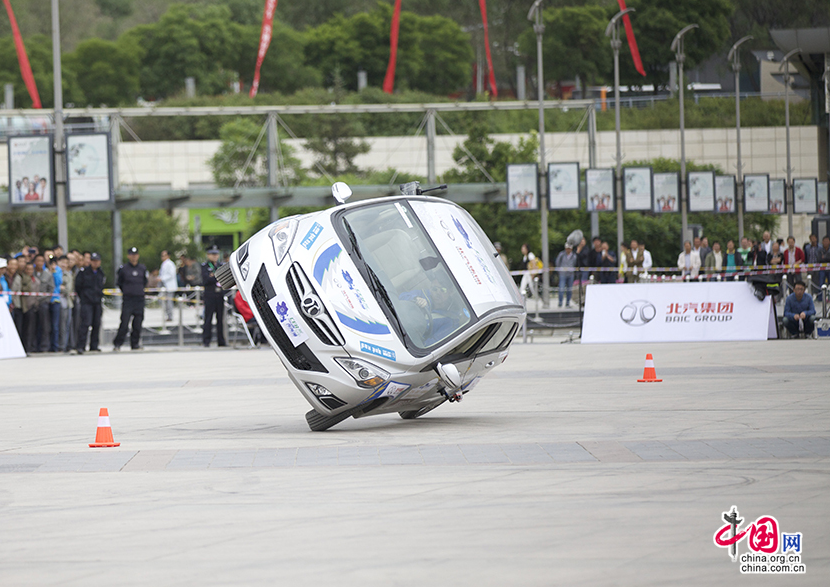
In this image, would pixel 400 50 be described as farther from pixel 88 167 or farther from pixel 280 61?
pixel 88 167

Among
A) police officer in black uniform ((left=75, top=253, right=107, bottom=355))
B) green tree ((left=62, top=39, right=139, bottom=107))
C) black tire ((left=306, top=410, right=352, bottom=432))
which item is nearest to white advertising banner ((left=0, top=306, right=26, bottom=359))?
police officer in black uniform ((left=75, top=253, right=107, bottom=355))

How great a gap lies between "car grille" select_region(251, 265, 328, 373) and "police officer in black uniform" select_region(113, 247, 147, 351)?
1386cm

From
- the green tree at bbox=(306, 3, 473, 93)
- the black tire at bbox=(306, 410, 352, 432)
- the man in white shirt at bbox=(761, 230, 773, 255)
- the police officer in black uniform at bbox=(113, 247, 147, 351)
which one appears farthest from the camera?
the green tree at bbox=(306, 3, 473, 93)

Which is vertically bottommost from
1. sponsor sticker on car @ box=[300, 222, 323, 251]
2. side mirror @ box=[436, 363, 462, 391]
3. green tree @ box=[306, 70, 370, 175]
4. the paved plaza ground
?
the paved plaza ground

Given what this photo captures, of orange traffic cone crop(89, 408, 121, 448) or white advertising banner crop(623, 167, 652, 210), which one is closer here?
orange traffic cone crop(89, 408, 121, 448)

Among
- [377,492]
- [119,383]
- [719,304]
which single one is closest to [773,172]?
[719,304]

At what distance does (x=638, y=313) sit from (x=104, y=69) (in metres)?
71.8

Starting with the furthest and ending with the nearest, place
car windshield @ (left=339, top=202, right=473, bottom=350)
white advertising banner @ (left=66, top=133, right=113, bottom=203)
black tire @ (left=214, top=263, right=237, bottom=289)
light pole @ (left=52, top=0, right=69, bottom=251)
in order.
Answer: white advertising banner @ (left=66, top=133, right=113, bottom=203)
light pole @ (left=52, top=0, right=69, bottom=251)
black tire @ (left=214, top=263, right=237, bottom=289)
car windshield @ (left=339, top=202, right=473, bottom=350)

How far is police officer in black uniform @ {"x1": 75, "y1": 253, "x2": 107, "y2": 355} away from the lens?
25.3 m

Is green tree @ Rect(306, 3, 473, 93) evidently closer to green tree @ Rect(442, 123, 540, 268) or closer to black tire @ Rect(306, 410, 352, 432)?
green tree @ Rect(442, 123, 540, 268)

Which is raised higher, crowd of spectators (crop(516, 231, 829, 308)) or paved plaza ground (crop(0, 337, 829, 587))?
crowd of spectators (crop(516, 231, 829, 308))

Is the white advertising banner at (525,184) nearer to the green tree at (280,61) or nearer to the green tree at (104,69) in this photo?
the green tree at (280,61)

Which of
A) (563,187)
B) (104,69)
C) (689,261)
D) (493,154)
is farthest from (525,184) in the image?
Result: (104,69)

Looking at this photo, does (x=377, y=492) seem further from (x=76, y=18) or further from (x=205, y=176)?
(x=76, y=18)
